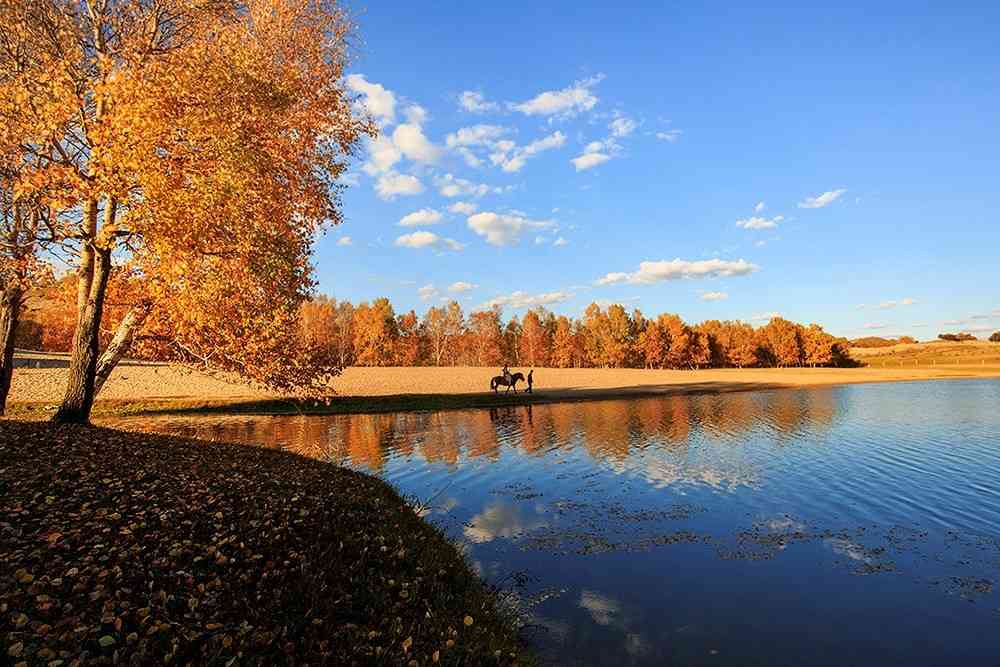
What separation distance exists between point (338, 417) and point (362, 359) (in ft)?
325

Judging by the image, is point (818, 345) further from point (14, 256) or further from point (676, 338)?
point (14, 256)

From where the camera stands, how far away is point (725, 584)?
432 inches

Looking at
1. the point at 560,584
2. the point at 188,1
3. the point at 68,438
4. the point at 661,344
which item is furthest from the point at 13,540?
the point at 661,344

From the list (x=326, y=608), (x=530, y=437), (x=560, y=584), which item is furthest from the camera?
(x=530, y=437)

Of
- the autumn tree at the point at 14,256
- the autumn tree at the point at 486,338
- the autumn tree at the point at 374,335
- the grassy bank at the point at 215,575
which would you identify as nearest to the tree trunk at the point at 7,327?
the autumn tree at the point at 14,256

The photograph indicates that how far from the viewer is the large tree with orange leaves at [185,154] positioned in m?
15.0

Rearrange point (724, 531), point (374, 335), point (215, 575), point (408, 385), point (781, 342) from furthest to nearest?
point (781, 342), point (374, 335), point (408, 385), point (724, 531), point (215, 575)

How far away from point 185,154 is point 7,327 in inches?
416

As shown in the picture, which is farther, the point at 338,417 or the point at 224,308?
the point at 338,417

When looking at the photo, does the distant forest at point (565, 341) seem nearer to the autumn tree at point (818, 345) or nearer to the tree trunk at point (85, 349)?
the autumn tree at point (818, 345)

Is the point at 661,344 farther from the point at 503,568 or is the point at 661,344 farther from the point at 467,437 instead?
the point at 503,568

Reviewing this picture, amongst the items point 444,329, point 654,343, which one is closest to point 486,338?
point 444,329

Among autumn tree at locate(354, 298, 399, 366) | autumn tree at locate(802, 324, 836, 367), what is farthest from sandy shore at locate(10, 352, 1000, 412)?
autumn tree at locate(354, 298, 399, 366)

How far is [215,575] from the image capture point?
24.7 ft
